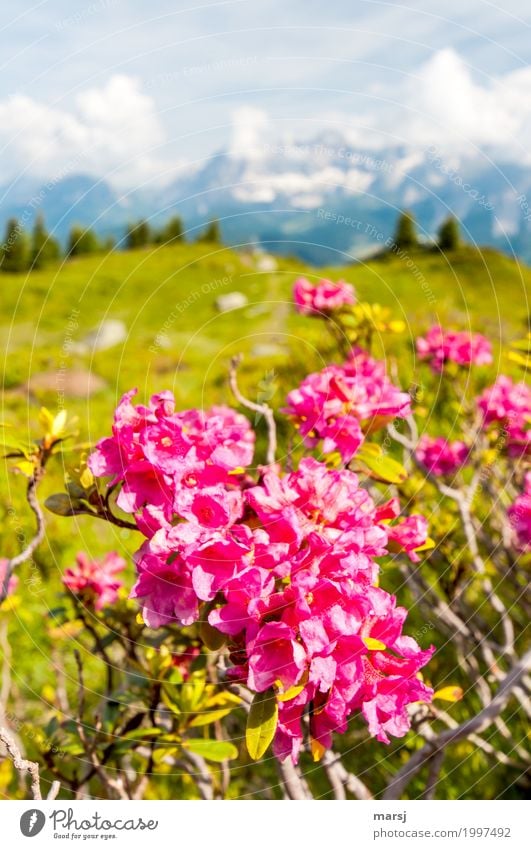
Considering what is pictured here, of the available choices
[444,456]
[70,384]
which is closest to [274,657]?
[444,456]

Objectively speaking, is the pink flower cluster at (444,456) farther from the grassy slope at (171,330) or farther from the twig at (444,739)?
the twig at (444,739)

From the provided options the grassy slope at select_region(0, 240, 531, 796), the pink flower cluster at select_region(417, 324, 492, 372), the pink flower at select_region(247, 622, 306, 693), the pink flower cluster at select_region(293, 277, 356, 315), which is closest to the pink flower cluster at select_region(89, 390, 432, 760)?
the pink flower at select_region(247, 622, 306, 693)

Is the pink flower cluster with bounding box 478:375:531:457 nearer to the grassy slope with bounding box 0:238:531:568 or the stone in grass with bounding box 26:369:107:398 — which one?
the grassy slope with bounding box 0:238:531:568

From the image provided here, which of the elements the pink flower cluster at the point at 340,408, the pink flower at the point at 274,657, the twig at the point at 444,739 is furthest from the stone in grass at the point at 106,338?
the pink flower at the point at 274,657

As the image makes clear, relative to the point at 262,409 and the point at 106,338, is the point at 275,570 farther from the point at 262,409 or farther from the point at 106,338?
the point at 106,338

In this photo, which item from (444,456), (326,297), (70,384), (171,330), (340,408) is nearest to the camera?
(340,408)

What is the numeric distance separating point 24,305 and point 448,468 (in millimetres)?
12954

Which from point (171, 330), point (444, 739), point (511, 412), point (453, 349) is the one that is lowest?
point (444, 739)

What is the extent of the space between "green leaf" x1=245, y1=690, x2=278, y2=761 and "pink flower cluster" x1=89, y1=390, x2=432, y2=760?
19 millimetres

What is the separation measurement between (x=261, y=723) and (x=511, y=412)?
52.2 inches

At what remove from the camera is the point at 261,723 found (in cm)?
76

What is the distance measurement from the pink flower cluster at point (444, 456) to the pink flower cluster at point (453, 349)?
0.27 m

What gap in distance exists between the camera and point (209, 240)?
16297 mm
